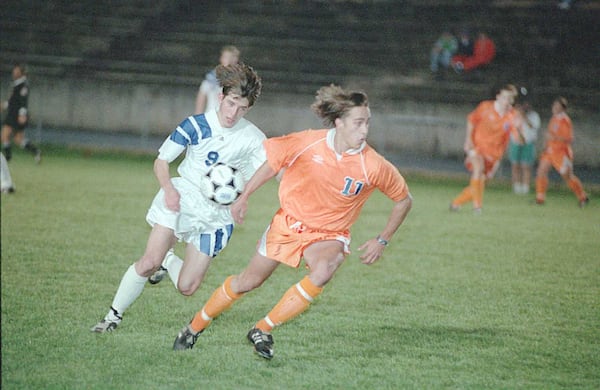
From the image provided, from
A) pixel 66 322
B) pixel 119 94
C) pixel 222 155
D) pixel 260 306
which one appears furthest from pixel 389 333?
pixel 119 94

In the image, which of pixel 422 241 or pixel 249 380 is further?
pixel 422 241

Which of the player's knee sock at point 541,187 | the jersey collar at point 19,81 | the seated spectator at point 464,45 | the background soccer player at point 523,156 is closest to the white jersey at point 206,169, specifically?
the player's knee sock at point 541,187

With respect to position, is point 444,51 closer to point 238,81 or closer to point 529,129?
point 529,129

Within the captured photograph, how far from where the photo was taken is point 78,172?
16422 millimetres

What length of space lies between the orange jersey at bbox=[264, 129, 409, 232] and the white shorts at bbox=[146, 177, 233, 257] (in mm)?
482

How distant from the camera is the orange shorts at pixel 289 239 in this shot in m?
5.79

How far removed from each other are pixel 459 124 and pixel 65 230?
12.1m

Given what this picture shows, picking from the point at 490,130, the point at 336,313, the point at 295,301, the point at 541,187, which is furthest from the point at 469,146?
the point at 295,301

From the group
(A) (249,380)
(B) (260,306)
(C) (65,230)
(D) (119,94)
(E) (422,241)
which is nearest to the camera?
(A) (249,380)

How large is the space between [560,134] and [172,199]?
10.8 meters

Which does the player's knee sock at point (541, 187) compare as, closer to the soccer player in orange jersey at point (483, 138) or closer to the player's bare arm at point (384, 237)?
the soccer player in orange jersey at point (483, 138)

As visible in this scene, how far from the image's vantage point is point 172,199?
19.0 ft

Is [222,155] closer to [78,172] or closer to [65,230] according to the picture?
[65,230]

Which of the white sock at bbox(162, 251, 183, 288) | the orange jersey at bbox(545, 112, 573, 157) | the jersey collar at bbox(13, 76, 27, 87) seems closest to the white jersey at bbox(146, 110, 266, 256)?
the white sock at bbox(162, 251, 183, 288)
